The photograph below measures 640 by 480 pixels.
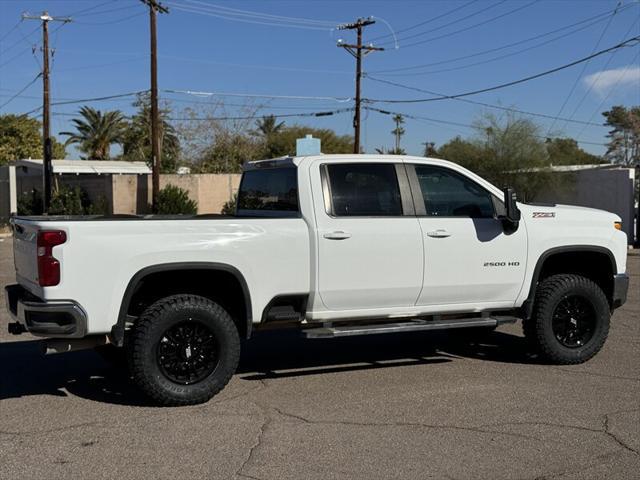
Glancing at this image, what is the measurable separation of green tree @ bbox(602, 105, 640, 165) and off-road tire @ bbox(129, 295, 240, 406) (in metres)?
45.4

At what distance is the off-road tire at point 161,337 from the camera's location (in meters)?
5.80

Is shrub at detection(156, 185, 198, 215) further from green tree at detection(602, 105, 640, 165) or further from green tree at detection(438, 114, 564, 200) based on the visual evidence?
green tree at detection(602, 105, 640, 165)

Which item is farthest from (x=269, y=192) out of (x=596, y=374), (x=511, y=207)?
(x=596, y=374)

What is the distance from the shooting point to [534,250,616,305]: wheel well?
294 inches

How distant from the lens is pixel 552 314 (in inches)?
288

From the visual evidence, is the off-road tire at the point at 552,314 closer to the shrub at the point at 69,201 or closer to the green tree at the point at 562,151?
the shrub at the point at 69,201

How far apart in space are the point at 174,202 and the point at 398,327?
23965 mm

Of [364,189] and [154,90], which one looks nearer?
[364,189]

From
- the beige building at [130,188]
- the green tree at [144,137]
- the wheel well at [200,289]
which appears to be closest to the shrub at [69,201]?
the beige building at [130,188]

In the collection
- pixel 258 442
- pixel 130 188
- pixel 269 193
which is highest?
pixel 130 188

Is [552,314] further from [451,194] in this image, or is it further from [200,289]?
[200,289]

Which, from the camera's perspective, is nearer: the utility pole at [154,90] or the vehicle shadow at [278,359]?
the vehicle shadow at [278,359]

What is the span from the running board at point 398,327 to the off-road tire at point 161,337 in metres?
0.68

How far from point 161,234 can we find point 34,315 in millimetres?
1097
